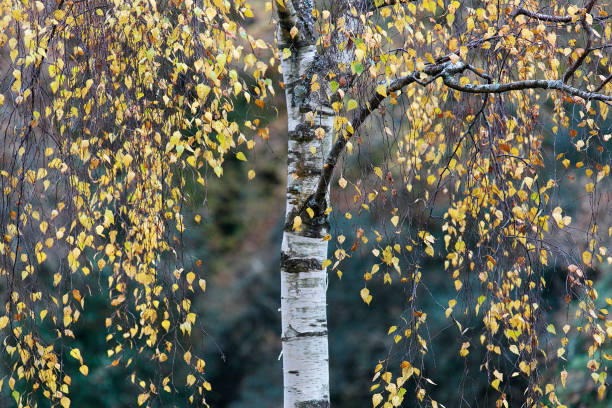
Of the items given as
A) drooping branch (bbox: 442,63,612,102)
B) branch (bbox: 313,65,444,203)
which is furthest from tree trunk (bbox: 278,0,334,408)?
drooping branch (bbox: 442,63,612,102)

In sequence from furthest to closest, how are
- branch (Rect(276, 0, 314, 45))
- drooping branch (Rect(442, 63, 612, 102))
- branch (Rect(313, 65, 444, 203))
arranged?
1. branch (Rect(276, 0, 314, 45))
2. branch (Rect(313, 65, 444, 203))
3. drooping branch (Rect(442, 63, 612, 102))

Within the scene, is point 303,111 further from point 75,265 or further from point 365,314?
point 365,314

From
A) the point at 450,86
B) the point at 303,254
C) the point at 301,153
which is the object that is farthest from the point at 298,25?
the point at 303,254

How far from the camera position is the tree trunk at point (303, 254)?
221 centimetres

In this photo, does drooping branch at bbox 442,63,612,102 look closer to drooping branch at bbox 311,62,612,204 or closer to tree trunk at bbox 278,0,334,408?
drooping branch at bbox 311,62,612,204

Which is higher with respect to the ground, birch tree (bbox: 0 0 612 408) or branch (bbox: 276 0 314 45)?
branch (bbox: 276 0 314 45)

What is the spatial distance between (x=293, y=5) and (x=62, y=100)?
33.4 inches

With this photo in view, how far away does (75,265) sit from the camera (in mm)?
1987

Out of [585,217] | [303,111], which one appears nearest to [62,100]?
[303,111]

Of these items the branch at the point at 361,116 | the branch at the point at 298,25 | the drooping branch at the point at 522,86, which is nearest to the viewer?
the drooping branch at the point at 522,86

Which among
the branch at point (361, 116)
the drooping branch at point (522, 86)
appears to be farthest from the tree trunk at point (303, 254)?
the drooping branch at point (522, 86)

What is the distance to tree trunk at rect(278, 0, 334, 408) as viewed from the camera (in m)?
2.21

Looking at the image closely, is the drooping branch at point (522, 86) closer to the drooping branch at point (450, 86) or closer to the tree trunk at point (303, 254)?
the drooping branch at point (450, 86)

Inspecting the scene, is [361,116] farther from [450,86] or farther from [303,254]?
[303,254]
